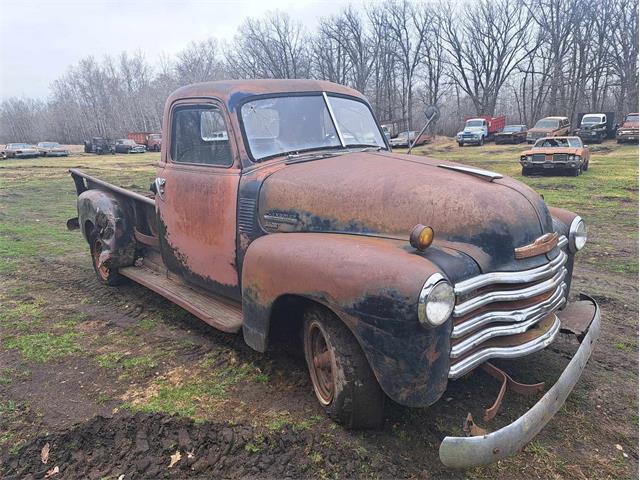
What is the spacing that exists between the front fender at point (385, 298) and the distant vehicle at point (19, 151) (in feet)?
128

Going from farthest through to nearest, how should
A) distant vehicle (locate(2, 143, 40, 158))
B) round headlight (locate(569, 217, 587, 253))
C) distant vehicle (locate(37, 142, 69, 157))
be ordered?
distant vehicle (locate(37, 142, 69, 157)) → distant vehicle (locate(2, 143, 40, 158)) → round headlight (locate(569, 217, 587, 253))

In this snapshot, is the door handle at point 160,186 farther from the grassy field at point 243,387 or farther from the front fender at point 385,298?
the front fender at point 385,298

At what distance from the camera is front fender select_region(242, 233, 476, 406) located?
2277mm

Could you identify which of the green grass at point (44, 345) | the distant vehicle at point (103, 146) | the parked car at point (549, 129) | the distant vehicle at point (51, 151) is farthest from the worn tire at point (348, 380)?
the distant vehicle at point (103, 146)

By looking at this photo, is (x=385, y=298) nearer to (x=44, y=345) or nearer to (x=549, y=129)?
(x=44, y=345)

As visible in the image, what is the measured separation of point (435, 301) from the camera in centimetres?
225

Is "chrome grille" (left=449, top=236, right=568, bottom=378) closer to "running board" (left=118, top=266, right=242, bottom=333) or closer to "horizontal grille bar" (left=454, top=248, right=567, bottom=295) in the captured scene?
"horizontal grille bar" (left=454, top=248, right=567, bottom=295)

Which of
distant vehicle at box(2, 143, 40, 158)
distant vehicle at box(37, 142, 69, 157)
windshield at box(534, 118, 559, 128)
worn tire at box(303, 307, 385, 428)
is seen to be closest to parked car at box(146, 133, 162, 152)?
distant vehicle at box(37, 142, 69, 157)

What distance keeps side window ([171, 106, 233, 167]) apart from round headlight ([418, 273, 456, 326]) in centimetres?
200

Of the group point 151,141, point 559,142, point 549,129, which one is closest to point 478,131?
point 549,129

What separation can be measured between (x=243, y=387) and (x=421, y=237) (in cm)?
168

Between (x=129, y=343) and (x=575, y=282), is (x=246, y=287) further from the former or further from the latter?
(x=575, y=282)

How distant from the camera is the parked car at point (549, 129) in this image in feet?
88.3

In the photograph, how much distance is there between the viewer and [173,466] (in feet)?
8.38
